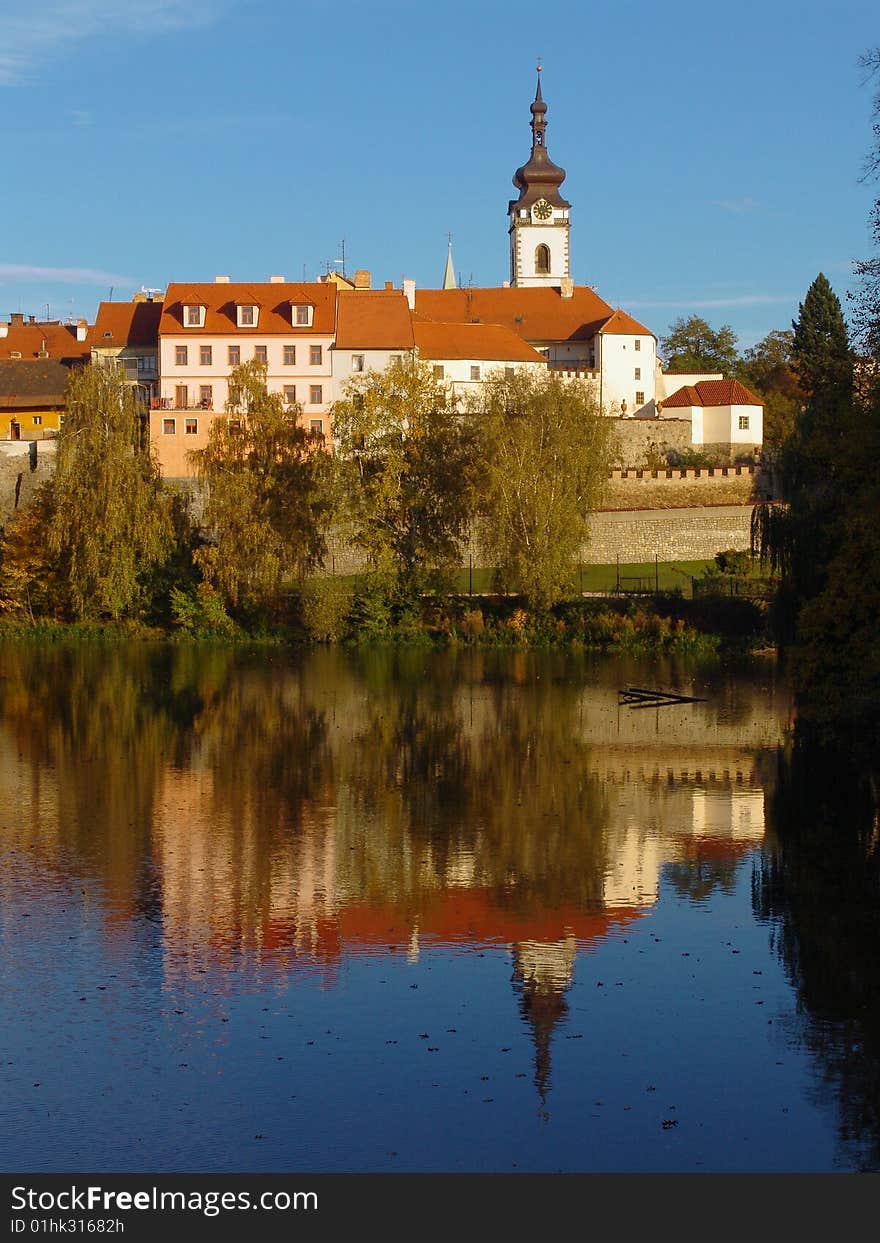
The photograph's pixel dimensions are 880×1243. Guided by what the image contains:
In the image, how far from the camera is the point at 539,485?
45000mm

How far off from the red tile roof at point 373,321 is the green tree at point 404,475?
1748 cm

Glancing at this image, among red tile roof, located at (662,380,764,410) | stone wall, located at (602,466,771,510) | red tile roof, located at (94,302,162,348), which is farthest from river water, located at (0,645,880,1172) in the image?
red tile roof, located at (662,380,764,410)

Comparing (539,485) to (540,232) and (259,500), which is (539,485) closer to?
(259,500)

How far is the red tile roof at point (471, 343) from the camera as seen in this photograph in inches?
2721

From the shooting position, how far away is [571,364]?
74.8 meters

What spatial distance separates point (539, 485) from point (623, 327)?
30.6 meters

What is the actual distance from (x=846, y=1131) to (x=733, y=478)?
53.8 metres

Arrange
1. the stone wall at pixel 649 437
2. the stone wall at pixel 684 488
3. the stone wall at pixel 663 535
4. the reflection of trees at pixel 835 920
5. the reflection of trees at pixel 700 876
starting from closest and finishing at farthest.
→ the reflection of trees at pixel 835 920, the reflection of trees at pixel 700 876, the stone wall at pixel 663 535, the stone wall at pixel 684 488, the stone wall at pixel 649 437

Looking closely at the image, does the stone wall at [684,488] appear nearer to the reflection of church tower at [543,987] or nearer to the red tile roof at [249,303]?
the red tile roof at [249,303]

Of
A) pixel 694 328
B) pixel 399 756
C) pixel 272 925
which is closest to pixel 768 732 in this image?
pixel 399 756

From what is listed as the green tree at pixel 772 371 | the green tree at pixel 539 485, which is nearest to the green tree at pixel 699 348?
the green tree at pixel 772 371

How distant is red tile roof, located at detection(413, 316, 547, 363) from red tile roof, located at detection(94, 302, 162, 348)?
1133 cm

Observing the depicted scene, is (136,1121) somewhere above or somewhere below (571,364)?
below

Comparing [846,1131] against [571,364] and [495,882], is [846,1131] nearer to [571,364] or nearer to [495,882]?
[495,882]
